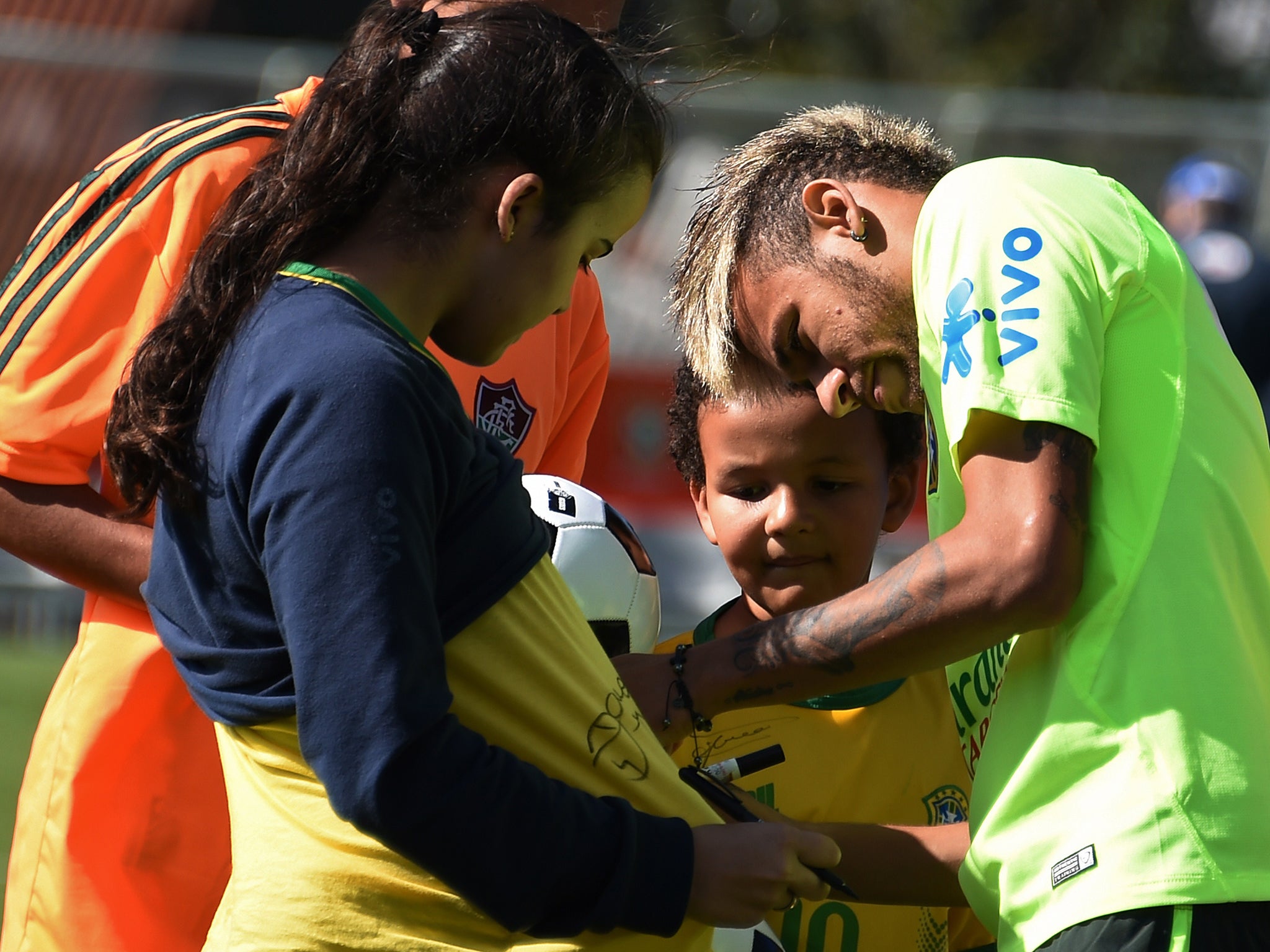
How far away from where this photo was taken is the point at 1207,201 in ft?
28.0

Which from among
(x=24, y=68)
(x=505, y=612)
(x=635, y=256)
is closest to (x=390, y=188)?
(x=505, y=612)

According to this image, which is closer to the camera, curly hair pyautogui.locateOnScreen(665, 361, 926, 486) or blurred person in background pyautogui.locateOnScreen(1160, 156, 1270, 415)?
curly hair pyautogui.locateOnScreen(665, 361, 926, 486)

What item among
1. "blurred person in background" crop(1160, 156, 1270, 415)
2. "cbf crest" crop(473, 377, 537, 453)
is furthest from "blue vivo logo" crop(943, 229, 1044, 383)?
"blurred person in background" crop(1160, 156, 1270, 415)

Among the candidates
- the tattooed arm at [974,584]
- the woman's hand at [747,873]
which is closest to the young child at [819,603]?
the tattooed arm at [974,584]

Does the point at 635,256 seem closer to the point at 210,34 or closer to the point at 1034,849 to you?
the point at 210,34

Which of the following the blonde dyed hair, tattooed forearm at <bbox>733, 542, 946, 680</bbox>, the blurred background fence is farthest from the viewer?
the blurred background fence

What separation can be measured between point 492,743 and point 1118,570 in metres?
0.82

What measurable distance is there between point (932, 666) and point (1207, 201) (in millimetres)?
7256

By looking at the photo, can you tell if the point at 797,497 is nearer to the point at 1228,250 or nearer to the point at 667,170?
the point at 1228,250

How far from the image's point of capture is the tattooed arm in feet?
6.24

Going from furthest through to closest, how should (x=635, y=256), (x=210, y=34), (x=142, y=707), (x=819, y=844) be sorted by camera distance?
(x=210, y=34) → (x=635, y=256) → (x=142, y=707) → (x=819, y=844)

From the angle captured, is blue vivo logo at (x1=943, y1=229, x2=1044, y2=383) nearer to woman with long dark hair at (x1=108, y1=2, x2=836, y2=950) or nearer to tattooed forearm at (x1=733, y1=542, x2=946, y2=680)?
tattooed forearm at (x1=733, y1=542, x2=946, y2=680)

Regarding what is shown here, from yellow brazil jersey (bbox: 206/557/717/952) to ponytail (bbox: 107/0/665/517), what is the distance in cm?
38

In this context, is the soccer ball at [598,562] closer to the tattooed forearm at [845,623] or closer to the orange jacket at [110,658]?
the tattooed forearm at [845,623]
